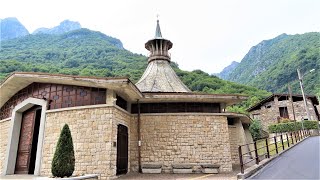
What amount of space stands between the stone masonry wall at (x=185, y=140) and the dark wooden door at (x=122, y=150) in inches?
40.4

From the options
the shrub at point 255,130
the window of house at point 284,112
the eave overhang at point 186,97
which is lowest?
the shrub at point 255,130

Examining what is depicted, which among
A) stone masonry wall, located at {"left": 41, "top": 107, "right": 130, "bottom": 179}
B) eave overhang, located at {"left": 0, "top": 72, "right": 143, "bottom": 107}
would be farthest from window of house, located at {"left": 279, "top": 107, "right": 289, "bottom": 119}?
stone masonry wall, located at {"left": 41, "top": 107, "right": 130, "bottom": 179}

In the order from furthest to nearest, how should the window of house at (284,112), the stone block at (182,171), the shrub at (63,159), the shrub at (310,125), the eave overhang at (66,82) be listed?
the window of house at (284,112)
the shrub at (310,125)
the stone block at (182,171)
the eave overhang at (66,82)
the shrub at (63,159)

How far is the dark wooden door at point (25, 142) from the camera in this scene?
1130 cm

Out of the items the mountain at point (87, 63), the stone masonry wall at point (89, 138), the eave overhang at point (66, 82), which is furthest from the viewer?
the mountain at point (87, 63)

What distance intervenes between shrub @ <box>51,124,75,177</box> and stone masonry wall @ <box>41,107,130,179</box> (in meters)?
1.82

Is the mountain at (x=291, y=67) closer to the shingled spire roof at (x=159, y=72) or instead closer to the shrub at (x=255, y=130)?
the shrub at (x=255, y=130)

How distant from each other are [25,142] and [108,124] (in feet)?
17.1

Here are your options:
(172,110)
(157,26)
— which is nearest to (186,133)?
(172,110)

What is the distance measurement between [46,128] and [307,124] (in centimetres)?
2601

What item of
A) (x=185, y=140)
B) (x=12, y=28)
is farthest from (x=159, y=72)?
(x=12, y=28)

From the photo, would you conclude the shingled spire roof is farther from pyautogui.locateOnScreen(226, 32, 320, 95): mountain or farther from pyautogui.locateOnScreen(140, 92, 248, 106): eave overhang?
pyautogui.locateOnScreen(226, 32, 320, 95): mountain

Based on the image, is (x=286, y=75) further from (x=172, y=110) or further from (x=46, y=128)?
(x=46, y=128)

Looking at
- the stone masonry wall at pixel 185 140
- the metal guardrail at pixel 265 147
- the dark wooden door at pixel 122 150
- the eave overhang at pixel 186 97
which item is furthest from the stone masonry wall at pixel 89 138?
the metal guardrail at pixel 265 147
